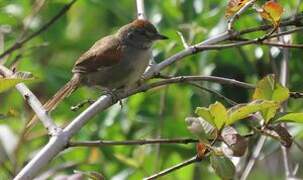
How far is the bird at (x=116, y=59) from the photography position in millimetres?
4219

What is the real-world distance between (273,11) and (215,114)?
666mm

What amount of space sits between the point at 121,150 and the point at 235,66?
35.0 inches

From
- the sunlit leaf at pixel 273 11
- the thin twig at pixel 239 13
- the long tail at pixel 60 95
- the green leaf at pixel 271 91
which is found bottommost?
the green leaf at pixel 271 91

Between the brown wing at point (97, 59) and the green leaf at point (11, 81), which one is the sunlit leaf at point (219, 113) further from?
the brown wing at point (97, 59)

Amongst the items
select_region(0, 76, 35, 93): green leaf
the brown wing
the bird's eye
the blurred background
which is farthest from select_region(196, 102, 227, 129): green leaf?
the bird's eye

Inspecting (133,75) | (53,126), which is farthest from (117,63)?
(53,126)

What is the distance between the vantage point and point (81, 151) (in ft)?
15.2

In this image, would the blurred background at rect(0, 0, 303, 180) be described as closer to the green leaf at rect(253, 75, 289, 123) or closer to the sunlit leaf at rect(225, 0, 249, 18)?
the sunlit leaf at rect(225, 0, 249, 18)

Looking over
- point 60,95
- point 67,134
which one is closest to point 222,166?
point 67,134

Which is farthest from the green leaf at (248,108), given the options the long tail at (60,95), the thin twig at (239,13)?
the long tail at (60,95)

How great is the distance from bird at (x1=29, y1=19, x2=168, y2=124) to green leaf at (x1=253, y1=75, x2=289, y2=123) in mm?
1777

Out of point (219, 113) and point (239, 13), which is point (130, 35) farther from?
point (219, 113)

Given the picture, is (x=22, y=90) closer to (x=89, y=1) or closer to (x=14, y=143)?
(x=14, y=143)

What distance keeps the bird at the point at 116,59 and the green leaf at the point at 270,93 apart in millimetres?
1777
